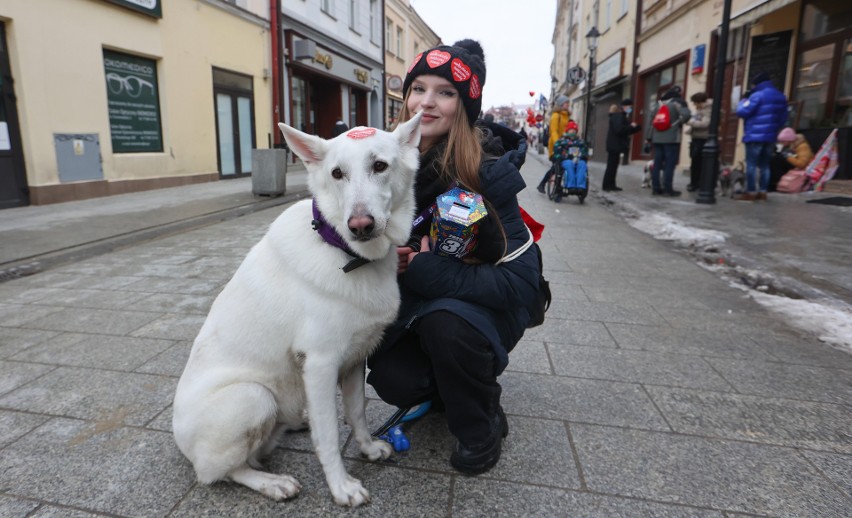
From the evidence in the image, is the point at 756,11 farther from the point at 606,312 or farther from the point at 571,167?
the point at 606,312

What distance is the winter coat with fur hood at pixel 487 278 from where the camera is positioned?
6.51 feet

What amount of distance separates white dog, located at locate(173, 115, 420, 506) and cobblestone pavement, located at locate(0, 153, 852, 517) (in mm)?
250

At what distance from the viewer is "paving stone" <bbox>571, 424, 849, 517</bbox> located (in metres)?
1.83

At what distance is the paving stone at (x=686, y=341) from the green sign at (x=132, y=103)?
35.3ft

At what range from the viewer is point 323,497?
187 cm

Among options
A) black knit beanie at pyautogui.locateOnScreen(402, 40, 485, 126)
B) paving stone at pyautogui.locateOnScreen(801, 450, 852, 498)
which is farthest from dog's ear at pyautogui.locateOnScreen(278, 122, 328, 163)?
paving stone at pyautogui.locateOnScreen(801, 450, 852, 498)

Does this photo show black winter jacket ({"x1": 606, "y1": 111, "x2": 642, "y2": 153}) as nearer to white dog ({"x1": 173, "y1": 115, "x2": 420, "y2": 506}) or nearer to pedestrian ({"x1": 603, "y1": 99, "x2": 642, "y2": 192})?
pedestrian ({"x1": 603, "y1": 99, "x2": 642, "y2": 192})

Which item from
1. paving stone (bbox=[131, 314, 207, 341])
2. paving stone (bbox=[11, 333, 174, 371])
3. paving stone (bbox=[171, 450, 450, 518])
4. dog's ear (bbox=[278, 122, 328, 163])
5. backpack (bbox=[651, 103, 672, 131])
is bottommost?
paving stone (bbox=[171, 450, 450, 518])

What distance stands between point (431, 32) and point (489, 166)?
3940 cm

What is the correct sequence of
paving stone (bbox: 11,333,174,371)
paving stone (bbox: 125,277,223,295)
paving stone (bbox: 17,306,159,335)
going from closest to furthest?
1. paving stone (bbox: 11,333,174,371)
2. paving stone (bbox: 17,306,159,335)
3. paving stone (bbox: 125,277,223,295)

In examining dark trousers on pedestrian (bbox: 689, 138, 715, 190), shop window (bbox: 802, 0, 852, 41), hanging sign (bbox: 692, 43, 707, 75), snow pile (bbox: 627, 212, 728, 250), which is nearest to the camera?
snow pile (bbox: 627, 212, 728, 250)

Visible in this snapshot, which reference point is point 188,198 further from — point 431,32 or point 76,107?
point 431,32

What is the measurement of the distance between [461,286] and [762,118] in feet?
30.6

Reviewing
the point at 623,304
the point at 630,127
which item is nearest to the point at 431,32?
the point at 630,127
